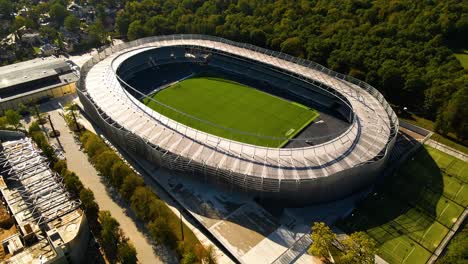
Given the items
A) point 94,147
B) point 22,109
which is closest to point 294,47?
point 94,147

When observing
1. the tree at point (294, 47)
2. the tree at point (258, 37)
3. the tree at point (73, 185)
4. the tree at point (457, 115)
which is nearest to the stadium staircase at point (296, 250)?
the tree at point (73, 185)

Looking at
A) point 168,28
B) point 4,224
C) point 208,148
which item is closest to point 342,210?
point 208,148

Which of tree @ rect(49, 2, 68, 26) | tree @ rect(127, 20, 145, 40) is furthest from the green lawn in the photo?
tree @ rect(49, 2, 68, 26)

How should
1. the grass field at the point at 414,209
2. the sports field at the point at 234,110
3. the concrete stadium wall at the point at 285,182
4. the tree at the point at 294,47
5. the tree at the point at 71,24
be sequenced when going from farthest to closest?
the tree at the point at 71,24
the tree at the point at 294,47
the sports field at the point at 234,110
the concrete stadium wall at the point at 285,182
the grass field at the point at 414,209

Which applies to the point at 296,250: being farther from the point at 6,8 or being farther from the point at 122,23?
the point at 6,8

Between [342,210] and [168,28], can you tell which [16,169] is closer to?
[342,210]

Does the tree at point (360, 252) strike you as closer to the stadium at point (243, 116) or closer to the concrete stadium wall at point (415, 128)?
the stadium at point (243, 116)
